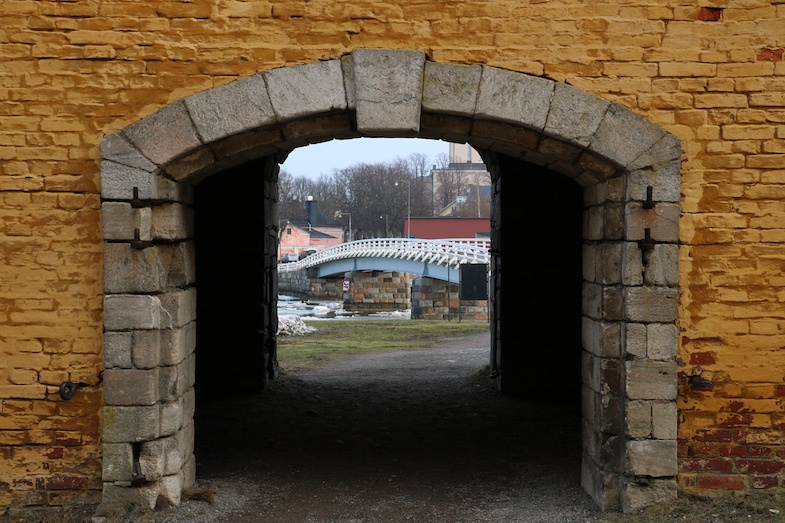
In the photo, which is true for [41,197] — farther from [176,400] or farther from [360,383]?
[360,383]

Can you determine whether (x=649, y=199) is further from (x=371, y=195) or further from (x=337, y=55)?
(x=371, y=195)

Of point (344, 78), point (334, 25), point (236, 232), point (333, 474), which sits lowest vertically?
point (333, 474)

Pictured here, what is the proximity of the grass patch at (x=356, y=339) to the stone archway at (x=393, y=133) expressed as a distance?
7072mm

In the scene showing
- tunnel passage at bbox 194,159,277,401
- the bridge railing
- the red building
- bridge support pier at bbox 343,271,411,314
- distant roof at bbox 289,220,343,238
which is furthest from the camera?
distant roof at bbox 289,220,343,238

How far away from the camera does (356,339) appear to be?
17719mm

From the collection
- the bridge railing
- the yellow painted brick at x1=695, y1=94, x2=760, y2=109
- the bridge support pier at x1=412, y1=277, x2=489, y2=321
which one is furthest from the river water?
the yellow painted brick at x1=695, y1=94, x2=760, y2=109

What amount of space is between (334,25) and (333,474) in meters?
3.71

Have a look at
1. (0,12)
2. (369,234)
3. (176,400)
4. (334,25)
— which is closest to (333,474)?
(176,400)

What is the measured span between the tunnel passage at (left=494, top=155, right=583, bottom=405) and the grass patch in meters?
4.06

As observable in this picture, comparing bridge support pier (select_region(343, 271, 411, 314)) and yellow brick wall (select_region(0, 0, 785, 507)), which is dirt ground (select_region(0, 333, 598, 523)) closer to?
yellow brick wall (select_region(0, 0, 785, 507))

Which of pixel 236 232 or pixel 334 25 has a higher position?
pixel 334 25

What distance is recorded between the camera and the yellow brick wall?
214 inches

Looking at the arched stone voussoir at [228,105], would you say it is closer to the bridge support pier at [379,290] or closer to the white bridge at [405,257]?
the white bridge at [405,257]

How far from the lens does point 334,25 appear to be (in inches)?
216
